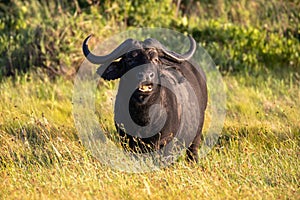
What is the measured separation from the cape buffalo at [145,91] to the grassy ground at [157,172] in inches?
17.0

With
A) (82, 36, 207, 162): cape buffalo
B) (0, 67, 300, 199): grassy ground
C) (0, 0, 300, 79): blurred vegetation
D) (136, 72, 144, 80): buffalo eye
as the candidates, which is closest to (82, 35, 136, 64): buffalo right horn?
(82, 36, 207, 162): cape buffalo

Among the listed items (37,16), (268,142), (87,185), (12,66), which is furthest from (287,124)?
(37,16)

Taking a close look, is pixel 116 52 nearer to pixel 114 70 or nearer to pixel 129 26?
pixel 114 70

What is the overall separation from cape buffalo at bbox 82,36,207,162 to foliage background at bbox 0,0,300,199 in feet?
1.60

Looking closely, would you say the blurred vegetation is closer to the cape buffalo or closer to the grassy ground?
the grassy ground

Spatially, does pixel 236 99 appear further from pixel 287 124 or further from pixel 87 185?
pixel 87 185

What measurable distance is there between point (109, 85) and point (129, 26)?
2.87 meters

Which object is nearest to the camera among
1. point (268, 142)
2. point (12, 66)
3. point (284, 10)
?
point (268, 142)

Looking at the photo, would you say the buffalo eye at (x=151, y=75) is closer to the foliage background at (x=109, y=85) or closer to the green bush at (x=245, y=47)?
the foliage background at (x=109, y=85)

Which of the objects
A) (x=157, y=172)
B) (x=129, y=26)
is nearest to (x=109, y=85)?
(x=129, y=26)

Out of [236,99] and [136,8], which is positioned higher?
[136,8]

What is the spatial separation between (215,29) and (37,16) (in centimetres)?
371

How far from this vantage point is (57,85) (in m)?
10.9

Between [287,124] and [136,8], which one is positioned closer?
[287,124]
